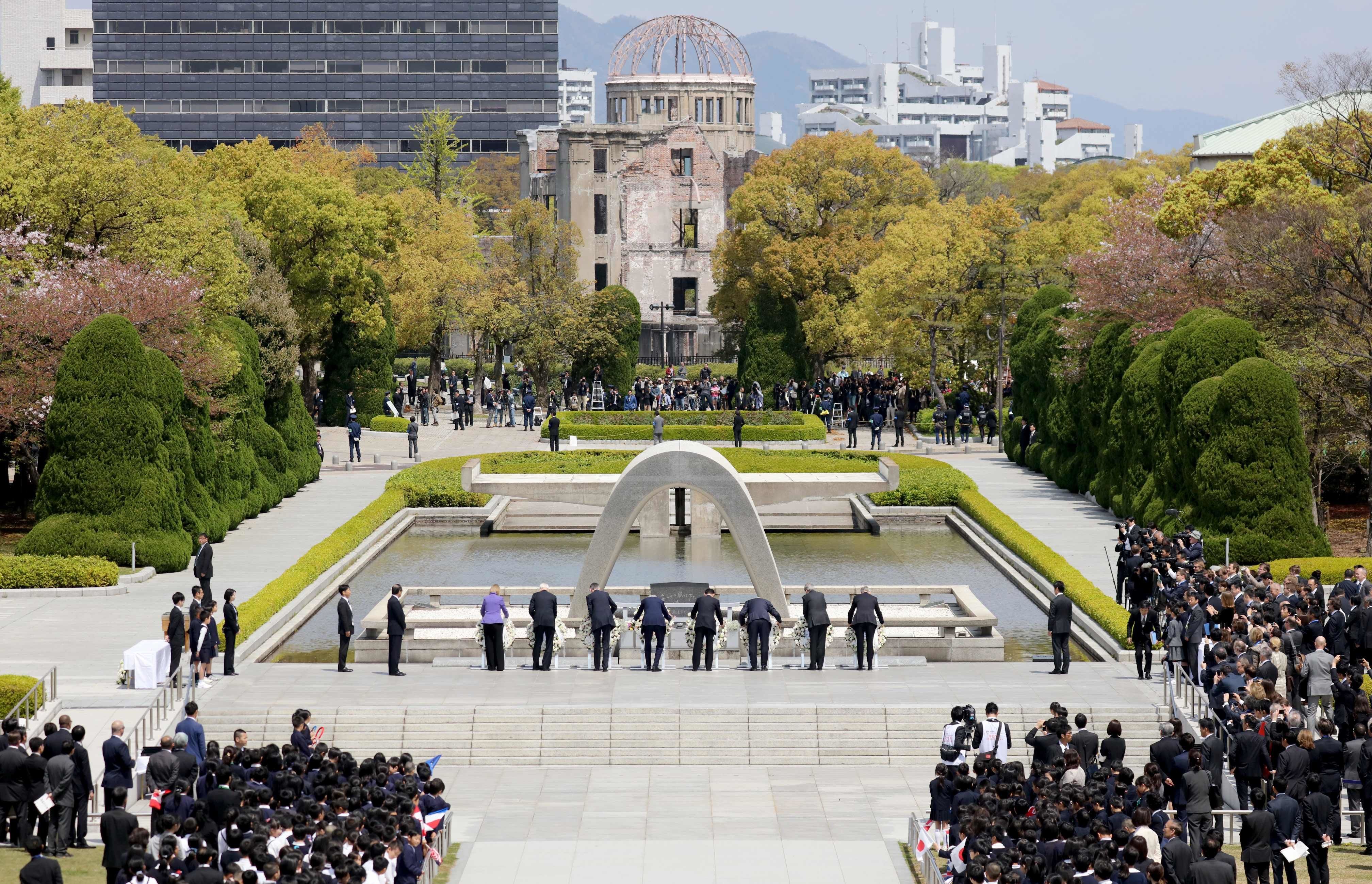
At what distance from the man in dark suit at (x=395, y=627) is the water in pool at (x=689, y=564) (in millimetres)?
4674

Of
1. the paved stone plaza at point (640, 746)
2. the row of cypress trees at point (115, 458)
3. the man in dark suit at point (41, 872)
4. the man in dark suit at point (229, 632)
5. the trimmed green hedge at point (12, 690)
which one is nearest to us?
the man in dark suit at point (41, 872)

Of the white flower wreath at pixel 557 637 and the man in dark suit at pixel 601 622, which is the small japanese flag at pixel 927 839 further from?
the white flower wreath at pixel 557 637

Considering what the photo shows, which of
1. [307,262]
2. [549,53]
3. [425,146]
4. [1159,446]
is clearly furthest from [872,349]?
[549,53]

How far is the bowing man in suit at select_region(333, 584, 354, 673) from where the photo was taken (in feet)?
81.2

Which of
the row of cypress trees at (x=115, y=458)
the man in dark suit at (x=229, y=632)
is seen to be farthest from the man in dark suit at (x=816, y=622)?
the row of cypress trees at (x=115, y=458)

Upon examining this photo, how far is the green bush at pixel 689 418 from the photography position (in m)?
62.8

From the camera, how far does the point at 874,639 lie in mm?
26375

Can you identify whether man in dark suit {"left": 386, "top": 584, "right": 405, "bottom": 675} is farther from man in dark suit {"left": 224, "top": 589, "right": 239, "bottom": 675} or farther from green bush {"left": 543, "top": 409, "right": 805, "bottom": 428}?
green bush {"left": 543, "top": 409, "right": 805, "bottom": 428}

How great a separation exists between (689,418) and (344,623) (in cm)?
3915

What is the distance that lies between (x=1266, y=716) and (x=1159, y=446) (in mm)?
18698

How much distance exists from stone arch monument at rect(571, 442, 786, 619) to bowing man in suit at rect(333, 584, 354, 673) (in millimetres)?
3843

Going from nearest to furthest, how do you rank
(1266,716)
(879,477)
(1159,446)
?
(1266,716)
(1159,446)
(879,477)

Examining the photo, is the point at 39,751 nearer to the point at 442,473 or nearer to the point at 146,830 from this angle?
the point at 146,830

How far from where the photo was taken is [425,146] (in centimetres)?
9894
